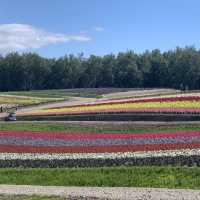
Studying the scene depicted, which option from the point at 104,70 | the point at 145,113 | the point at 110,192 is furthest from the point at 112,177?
the point at 104,70

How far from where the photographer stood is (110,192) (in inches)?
675

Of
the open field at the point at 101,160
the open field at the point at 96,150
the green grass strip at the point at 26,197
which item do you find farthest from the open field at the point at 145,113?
the green grass strip at the point at 26,197

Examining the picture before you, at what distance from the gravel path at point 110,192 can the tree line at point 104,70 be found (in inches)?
4314

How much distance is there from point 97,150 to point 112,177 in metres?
5.17

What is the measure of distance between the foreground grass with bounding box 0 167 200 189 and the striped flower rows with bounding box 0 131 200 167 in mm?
1143

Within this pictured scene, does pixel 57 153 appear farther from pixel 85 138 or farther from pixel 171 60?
pixel 171 60

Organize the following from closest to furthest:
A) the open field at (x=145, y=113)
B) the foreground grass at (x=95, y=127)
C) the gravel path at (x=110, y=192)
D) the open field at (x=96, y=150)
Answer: the gravel path at (x=110, y=192) < the open field at (x=96, y=150) < the foreground grass at (x=95, y=127) < the open field at (x=145, y=113)

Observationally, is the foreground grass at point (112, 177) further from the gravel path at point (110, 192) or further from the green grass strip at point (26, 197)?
the green grass strip at point (26, 197)

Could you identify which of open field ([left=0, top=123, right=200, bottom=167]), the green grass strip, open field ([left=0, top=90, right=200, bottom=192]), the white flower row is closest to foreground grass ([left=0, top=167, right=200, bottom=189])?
open field ([left=0, top=90, right=200, bottom=192])

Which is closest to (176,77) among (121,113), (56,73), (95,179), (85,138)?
(56,73)

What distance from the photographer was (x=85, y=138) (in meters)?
29.4

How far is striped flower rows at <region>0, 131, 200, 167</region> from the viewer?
71.6 ft

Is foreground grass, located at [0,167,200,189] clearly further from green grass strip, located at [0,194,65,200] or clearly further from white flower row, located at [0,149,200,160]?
green grass strip, located at [0,194,65,200]

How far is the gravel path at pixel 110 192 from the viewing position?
16109mm
